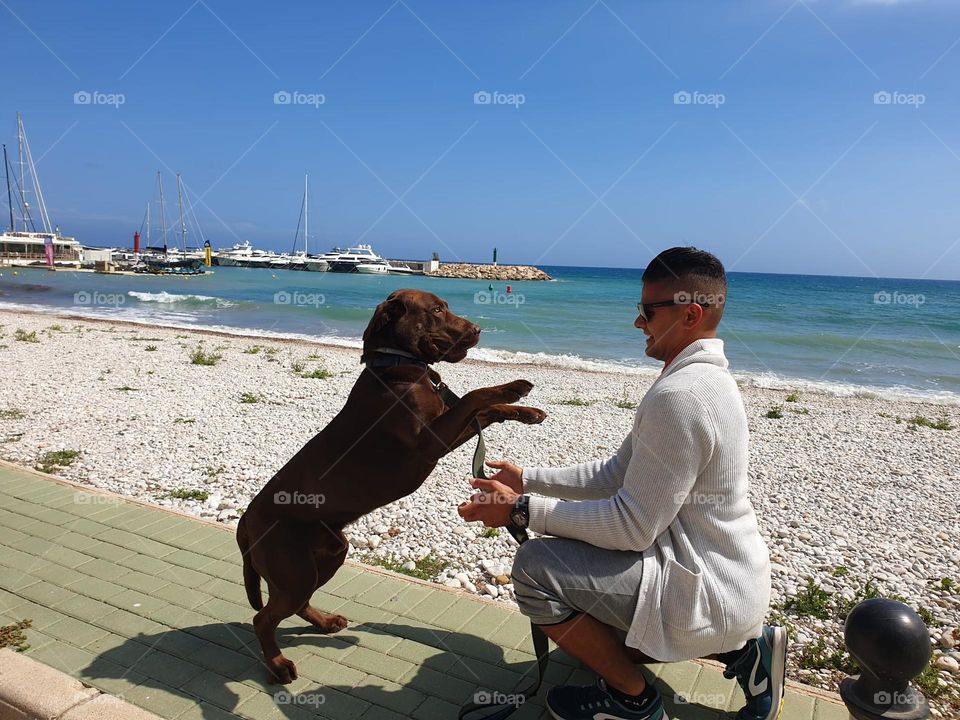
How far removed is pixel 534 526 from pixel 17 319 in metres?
25.9

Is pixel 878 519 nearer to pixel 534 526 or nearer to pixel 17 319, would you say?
pixel 534 526

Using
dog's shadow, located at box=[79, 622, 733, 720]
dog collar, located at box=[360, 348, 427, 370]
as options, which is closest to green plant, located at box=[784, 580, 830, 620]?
dog's shadow, located at box=[79, 622, 733, 720]

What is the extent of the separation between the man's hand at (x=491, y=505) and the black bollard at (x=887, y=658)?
127 centimetres

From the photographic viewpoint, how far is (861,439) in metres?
10.1

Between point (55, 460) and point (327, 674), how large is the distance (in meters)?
5.12

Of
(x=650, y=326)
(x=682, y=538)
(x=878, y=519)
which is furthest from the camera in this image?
(x=878, y=519)

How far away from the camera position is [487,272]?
96.1 metres

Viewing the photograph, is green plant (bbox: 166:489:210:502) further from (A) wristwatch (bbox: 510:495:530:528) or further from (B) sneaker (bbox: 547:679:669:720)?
(A) wristwatch (bbox: 510:495:530:528)

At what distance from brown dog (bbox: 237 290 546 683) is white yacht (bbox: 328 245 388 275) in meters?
86.4

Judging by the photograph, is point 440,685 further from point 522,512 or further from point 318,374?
point 318,374

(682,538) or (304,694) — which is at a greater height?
(682,538)

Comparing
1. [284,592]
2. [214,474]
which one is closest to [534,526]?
[284,592]

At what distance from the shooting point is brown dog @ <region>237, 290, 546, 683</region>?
9.36ft

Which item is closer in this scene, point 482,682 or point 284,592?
point 284,592
